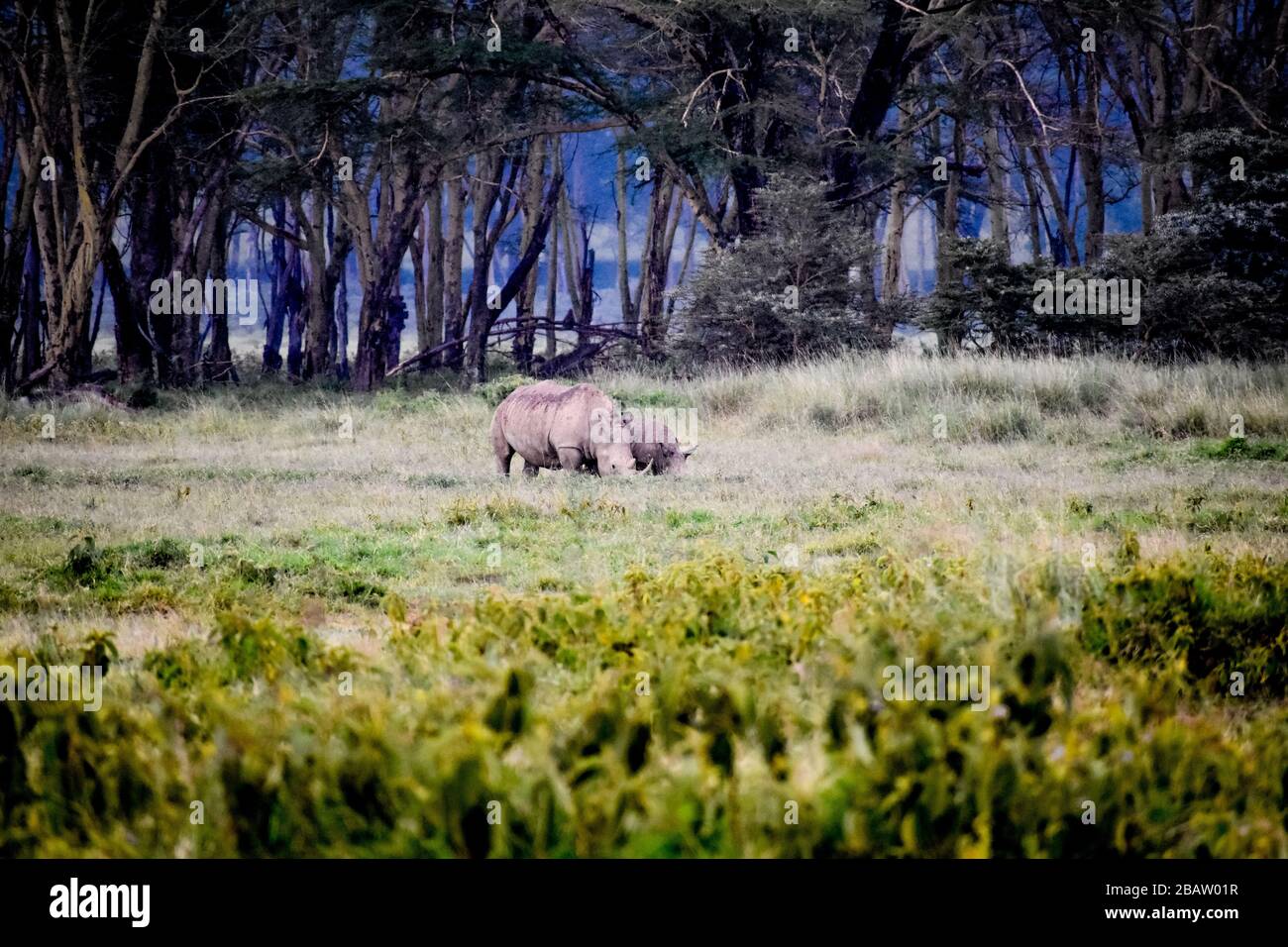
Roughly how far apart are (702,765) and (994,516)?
19.5 feet

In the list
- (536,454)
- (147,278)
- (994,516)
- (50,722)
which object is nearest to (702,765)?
(50,722)

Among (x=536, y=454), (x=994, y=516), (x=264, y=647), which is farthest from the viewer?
(x=536, y=454)

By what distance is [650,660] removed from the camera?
4.77 metres

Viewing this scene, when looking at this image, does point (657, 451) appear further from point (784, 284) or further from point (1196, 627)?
point (784, 284)

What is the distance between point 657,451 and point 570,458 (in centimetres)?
89

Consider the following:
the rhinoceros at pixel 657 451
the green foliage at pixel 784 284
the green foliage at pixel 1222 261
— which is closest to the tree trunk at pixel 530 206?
the green foliage at pixel 784 284

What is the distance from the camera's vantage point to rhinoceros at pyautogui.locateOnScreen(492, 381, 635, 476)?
12062 mm

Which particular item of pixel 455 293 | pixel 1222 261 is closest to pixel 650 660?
pixel 1222 261

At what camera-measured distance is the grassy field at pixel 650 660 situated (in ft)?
11.4

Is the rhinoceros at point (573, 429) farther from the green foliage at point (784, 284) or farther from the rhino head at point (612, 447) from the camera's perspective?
the green foliage at point (784, 284)

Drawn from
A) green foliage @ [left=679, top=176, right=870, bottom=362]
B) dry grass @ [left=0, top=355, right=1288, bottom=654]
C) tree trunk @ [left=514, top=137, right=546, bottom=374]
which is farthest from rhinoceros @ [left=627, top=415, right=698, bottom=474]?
tree trunk @ [left=514, top=137, right=546, bottom=374]

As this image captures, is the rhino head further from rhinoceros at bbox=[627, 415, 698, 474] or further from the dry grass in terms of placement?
the dry grass
